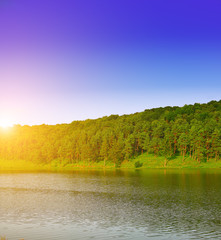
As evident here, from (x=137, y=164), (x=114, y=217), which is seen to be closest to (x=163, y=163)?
(x=137, y=164)

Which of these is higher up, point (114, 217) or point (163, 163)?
point (114, 217)

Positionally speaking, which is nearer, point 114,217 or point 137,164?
point 114,217

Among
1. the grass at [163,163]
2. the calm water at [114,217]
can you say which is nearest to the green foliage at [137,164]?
the grass at [163,163]

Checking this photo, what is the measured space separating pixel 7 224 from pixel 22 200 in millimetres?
20216

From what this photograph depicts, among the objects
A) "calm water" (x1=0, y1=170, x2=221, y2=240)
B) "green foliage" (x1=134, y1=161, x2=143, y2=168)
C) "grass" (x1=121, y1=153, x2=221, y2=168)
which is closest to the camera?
"calm water" (x1=0, y1=170, x2=221, y2=240)

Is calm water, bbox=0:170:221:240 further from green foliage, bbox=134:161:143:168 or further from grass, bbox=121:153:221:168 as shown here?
green foliage, bbox=134:161:143:168

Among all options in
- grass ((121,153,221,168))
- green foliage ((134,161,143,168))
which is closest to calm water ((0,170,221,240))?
grass ((121,153,221,168))

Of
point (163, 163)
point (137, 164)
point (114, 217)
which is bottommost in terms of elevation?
point (137, 164)

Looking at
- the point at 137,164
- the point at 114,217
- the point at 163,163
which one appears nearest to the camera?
the point at 114,217

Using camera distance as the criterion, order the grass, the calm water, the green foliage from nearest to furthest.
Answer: the calm water, the grass, the green foliage

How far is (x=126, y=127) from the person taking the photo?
19838cm

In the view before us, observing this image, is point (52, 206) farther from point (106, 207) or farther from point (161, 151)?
point (161, 151)

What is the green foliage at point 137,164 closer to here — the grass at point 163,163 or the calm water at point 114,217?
the grass at point 163,163

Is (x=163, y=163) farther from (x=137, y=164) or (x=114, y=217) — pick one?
(x=114, y=217)
